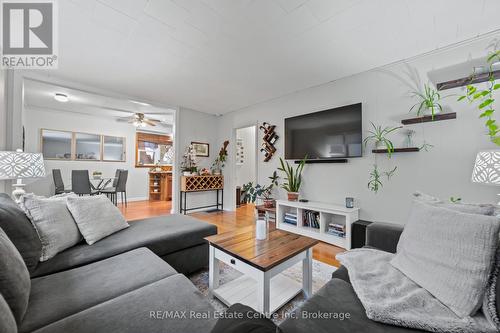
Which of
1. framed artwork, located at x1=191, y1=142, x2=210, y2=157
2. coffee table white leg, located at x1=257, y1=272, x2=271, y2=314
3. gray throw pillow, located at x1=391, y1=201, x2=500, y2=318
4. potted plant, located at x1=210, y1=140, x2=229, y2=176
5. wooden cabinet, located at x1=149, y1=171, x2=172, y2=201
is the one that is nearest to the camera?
gray throw pillow, located at x1=391, y1=201, x2=500, y2=318

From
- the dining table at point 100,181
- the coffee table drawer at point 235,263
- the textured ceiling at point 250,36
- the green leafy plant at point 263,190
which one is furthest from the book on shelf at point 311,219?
the dining table at point 100,181

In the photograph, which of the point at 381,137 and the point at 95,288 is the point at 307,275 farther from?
the point at 381,137

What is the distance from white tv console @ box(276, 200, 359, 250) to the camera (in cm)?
263

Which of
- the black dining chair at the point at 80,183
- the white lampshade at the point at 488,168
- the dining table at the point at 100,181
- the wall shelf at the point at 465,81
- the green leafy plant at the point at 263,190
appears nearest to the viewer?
the white lampshade at the point at 488,168

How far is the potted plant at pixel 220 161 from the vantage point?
4.96 meters

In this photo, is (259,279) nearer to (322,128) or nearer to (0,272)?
(0,272)

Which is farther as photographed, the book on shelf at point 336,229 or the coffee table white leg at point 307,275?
the book on shelf at point 336,229

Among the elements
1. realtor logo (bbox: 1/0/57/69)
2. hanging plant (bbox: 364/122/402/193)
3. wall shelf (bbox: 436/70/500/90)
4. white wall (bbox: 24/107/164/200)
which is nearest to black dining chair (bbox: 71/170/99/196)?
white wall (bbox: 24/107/164/200)

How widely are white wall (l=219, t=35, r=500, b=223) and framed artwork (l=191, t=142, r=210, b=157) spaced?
2.48m

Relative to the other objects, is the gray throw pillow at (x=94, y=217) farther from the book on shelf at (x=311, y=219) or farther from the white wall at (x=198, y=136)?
the white wall at (x=198, y=136)

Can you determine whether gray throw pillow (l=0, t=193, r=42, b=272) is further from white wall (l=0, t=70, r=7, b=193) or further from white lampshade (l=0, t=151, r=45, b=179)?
white wall (l=0, t=70, r=7, b=193)

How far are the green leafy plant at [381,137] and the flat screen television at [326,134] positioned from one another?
5.0 inches

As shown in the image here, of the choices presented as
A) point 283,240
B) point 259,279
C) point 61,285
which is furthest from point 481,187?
point 61,285

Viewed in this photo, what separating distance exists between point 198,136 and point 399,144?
395 cm
